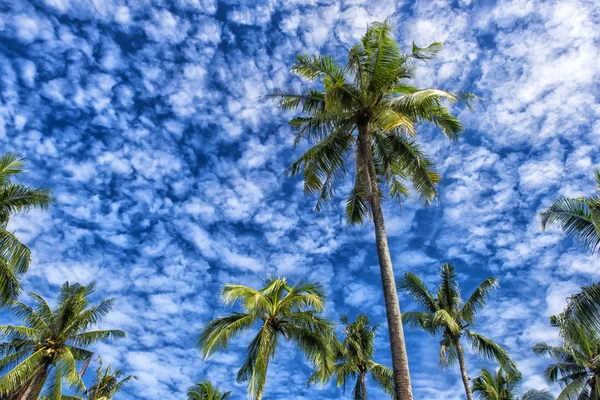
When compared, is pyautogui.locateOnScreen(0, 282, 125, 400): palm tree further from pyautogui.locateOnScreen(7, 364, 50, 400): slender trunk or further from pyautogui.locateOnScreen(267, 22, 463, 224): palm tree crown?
pyautogui.locateOnScreen(267, 22, 463, 224): palm tree crown

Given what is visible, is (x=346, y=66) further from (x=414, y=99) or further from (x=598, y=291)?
(x=598, y=291)

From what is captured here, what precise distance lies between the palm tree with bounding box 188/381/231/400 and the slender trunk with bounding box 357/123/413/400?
2205cm

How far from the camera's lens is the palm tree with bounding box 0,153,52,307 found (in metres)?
14.8

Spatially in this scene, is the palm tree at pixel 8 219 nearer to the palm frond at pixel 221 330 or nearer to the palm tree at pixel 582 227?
the palm frond at pixel 221 330

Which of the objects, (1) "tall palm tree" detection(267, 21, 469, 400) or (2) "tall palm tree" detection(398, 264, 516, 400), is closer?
(1) "tall palm tree" detection(267, 21, 469, 400)

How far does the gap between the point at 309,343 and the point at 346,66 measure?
12896mm

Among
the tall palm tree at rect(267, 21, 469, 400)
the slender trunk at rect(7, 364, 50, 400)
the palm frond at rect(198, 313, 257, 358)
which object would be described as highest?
the tall palm tree at rect(267, 21, 469, 400)

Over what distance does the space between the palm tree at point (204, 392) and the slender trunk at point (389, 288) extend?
2205cm

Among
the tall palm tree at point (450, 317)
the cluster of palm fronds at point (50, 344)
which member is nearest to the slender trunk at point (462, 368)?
the tall palm tree at point (450, 317)

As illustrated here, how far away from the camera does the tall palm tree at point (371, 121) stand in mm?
13078

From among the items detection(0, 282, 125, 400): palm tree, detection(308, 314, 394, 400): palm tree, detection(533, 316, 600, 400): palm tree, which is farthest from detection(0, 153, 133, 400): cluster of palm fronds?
detection(533, 316, 600, 400): palm tree

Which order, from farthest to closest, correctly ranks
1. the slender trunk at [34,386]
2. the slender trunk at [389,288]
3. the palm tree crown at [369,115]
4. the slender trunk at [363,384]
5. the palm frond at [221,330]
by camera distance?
the slender trunk at [363,384]
the slender trunk at [34,386]
the palm frond at [221,330]
the palm tree crown at [369,115]
the slender trunk at [389,288]

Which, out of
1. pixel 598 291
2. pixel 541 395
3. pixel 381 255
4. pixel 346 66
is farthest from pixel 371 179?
pixel 541 395

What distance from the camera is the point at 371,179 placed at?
44.4ft
